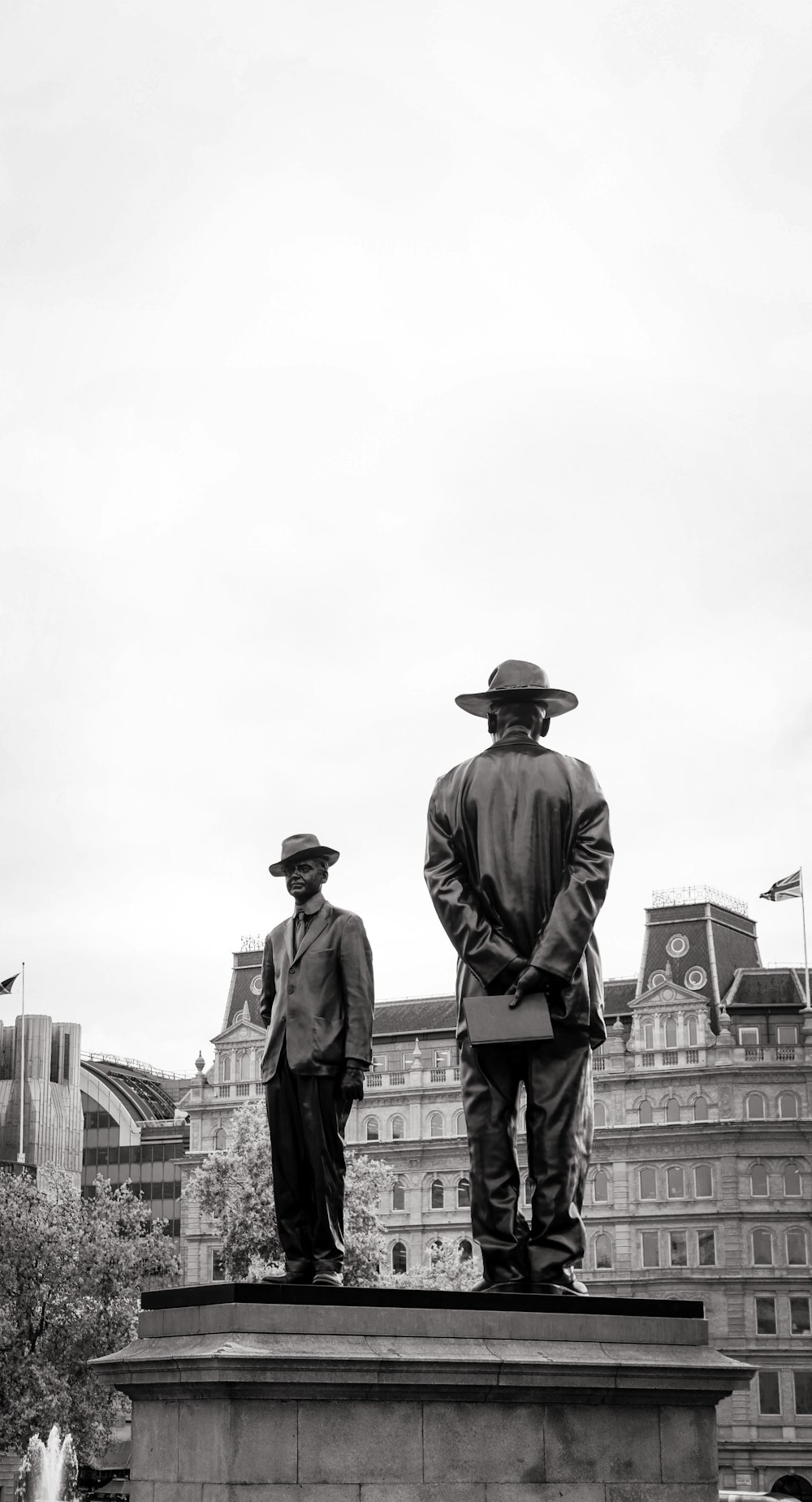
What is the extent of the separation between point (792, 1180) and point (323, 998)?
60684 mm

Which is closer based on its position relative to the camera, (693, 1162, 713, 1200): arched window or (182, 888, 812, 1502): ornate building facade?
(182, 888, 812, 1502): ornate building facade

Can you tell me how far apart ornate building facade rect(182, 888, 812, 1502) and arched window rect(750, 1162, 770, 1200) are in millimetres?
80

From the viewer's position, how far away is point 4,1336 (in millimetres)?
43094

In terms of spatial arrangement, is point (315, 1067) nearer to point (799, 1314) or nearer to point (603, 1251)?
point (799, 1314)

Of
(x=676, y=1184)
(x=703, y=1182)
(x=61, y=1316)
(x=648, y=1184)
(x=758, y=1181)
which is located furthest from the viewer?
(x=648, y=1184)

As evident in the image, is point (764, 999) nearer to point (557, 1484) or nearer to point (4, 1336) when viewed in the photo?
point (4, 1336)

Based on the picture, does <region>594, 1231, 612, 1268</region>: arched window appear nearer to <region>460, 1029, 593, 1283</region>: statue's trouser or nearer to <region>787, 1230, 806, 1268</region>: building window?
<region>787, 1230, 806, 1268</region>: building window

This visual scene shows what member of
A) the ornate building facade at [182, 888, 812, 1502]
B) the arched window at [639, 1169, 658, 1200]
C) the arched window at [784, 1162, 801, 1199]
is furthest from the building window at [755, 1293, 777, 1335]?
the arched window at [639, 1169, 658, 1200]

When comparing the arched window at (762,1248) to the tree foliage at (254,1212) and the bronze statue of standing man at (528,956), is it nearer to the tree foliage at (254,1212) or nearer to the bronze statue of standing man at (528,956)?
the tree foliage at (254,1212)

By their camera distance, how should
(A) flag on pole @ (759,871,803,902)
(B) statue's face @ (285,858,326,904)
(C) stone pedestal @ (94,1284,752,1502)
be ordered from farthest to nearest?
(A) flag on pole @ (759,871,803,902), (B) statue's face @ (285,858,326,904), (C) stone pedestal @ (94,1284,752,1502)

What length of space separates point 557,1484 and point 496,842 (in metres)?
3.30

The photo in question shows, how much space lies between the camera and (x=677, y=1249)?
223 feet

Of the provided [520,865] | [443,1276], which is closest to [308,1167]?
[520,865]

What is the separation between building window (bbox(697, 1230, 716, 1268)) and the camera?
67125mm
